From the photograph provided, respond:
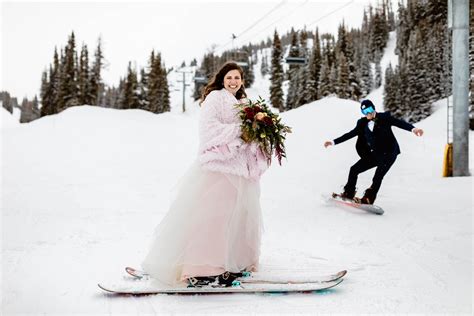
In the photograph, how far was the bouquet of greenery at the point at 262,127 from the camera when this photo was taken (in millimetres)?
3668

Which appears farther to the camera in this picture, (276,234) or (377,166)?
(377,166)

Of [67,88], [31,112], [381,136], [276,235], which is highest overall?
[31,112]

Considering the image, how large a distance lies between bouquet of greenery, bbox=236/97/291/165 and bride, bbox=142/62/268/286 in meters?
0.06

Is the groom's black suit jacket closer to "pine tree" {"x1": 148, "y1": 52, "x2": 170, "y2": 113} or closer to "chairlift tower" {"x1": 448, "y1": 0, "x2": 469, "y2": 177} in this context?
"chairlift tower" {"x1": 448, "y1": 0, "x2": 469, "y2": 177}

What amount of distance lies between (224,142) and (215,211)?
0.63 m

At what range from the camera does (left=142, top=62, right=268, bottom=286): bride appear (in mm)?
3516

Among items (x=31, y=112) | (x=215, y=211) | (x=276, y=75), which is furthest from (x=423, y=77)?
(x=31, y=112)

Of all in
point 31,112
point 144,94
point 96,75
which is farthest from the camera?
point 31,112

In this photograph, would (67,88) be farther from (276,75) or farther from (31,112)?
(31,112)

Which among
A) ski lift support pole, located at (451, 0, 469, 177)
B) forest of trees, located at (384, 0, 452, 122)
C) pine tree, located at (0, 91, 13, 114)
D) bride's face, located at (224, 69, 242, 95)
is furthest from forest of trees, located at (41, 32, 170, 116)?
pine tree, located at (0, 91, 13, 114)

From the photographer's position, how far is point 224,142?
3.64 metres

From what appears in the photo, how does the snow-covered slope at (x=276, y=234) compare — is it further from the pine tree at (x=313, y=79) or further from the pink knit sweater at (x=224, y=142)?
the pine tree at (x=313, y=79)

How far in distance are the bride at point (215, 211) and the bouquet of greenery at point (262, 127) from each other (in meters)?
0.06

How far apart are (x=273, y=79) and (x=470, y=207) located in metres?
48.4
